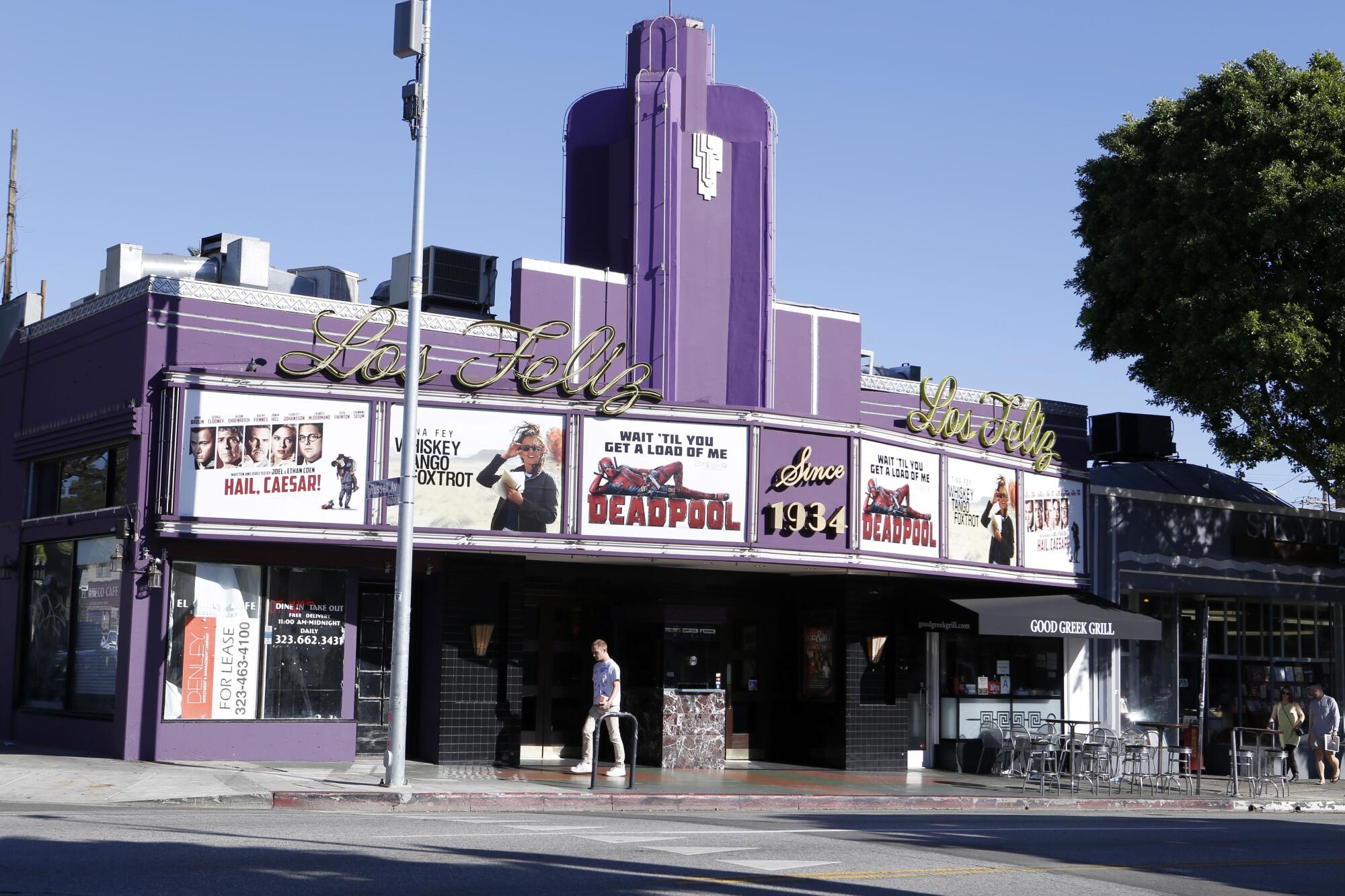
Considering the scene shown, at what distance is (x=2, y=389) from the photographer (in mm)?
25562

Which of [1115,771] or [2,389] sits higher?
[2,389]

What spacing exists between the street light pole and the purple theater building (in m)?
2.61

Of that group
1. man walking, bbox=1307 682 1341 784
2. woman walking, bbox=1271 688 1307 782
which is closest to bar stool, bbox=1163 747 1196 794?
woman walking, bbox=1271 688 1307 782

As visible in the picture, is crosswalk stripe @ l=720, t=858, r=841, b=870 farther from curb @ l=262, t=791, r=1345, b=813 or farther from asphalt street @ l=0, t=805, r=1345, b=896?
curb @ l=262, t=791, r=1345, b=813

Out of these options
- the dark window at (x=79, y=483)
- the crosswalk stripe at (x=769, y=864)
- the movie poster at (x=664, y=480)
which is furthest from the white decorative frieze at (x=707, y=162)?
the crosswalk stripe at (x=769, y=864)

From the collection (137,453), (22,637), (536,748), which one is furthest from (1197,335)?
(22,637)

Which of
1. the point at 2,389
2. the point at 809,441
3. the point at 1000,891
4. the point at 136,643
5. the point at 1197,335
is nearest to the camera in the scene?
the point at 1000,891

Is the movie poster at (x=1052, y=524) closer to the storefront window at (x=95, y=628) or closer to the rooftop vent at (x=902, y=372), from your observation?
the rooftop vent at (x=902, y=372)

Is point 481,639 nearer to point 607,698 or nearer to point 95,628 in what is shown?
point 607,698

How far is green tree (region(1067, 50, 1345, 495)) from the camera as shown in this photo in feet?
88.4

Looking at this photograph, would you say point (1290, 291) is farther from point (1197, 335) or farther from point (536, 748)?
point (536, 748)

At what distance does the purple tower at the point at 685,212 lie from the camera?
82.7 ft

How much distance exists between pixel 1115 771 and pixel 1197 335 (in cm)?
833

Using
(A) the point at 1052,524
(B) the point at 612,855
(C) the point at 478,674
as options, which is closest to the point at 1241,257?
(A) the point at 1052,524
